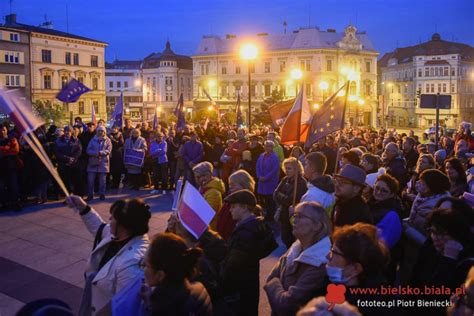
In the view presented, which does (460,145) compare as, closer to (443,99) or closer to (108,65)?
(443,99)

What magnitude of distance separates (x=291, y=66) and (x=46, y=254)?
7807 centimetres

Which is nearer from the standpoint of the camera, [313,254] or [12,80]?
[313,254]

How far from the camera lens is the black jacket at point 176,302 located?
127 inches

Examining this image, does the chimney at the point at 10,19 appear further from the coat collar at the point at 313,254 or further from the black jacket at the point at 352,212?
the coat collar at the point at 313,254

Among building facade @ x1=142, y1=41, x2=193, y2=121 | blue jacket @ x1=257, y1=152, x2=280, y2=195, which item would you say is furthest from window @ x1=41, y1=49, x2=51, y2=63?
blue jacket @ x1=257, y1=152, x2=280, y2=195

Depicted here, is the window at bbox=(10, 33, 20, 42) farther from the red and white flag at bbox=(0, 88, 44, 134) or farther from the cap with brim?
the cap with brim

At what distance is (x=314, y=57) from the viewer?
81.6m

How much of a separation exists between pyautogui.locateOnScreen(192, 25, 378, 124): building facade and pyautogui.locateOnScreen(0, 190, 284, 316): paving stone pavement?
233ft

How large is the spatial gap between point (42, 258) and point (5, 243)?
4.18ft

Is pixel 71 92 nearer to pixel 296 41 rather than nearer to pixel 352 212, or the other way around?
pixel 352 212

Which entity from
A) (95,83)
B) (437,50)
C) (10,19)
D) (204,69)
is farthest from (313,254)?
(437,50)

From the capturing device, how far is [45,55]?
63438 millimetres

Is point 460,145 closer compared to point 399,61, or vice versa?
point 460,145

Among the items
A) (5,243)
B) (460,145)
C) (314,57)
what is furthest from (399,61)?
(5,243)
